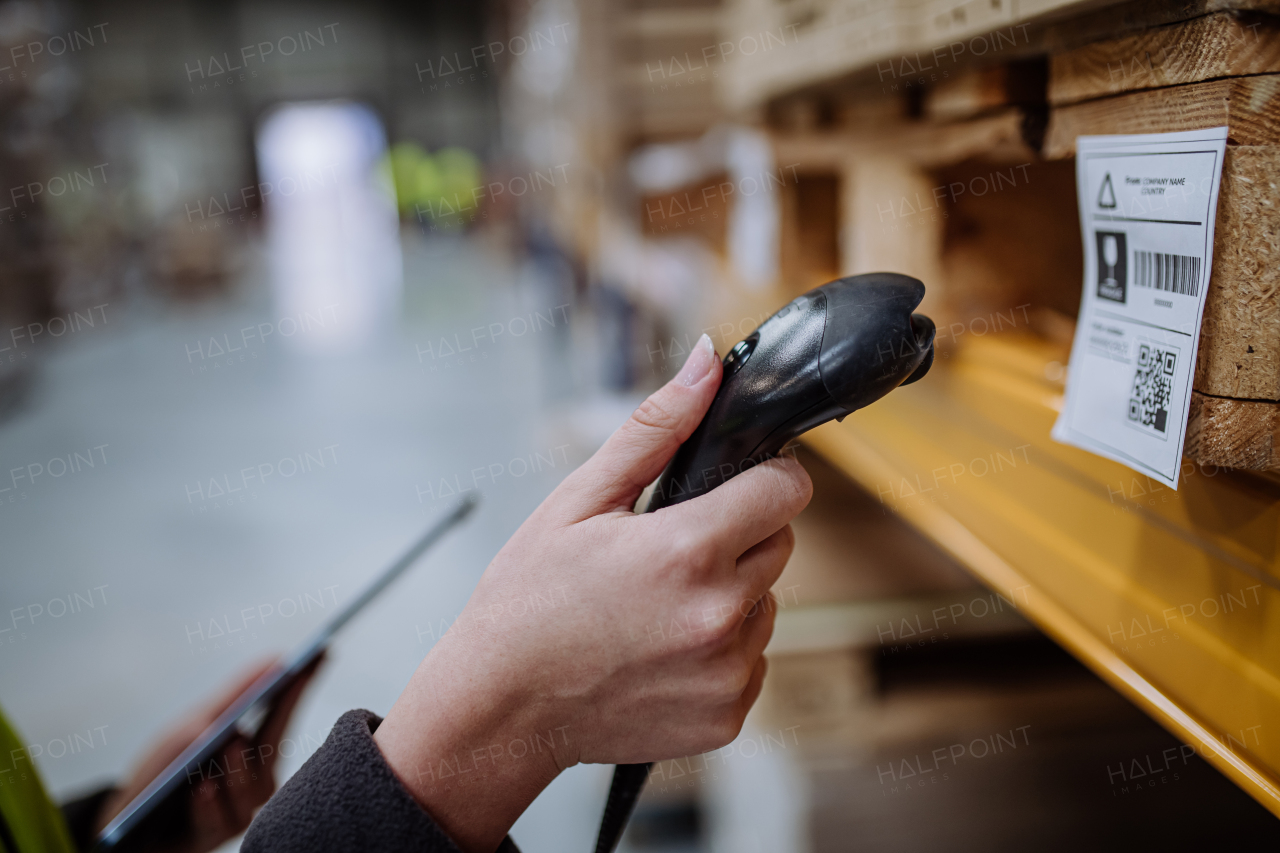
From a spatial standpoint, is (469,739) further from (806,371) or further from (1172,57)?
(1172,57)

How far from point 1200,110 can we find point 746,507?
1.34 ft

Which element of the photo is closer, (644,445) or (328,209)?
(644,445)

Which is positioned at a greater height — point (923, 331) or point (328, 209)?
point (328, 209)

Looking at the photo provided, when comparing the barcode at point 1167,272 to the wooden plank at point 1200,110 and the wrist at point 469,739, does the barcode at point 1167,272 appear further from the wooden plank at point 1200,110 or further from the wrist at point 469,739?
the wrist at point 469,739

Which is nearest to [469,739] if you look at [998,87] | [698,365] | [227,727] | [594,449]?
[698,365]

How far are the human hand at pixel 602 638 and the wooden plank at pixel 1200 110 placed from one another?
0.36 meters

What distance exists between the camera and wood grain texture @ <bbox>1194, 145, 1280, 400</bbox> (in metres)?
0.51

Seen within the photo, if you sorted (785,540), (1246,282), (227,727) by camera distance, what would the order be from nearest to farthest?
1. (1246,282)
2. (785,540)
3. (227,727)

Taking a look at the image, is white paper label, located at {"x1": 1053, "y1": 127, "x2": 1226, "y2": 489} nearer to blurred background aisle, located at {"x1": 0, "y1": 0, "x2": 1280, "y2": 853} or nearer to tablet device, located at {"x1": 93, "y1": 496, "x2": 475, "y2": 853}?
blurred background aisle, located at {"x1": 0, "y1": 0, "x2": 1280, "y2": 853}

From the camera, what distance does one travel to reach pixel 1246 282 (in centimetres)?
52

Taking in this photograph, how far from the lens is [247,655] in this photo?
2.65 m

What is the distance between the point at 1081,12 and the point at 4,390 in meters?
6.71

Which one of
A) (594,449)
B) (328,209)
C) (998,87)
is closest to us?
(998,87)

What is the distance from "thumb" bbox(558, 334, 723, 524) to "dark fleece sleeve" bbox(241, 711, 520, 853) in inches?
A: 9.1
